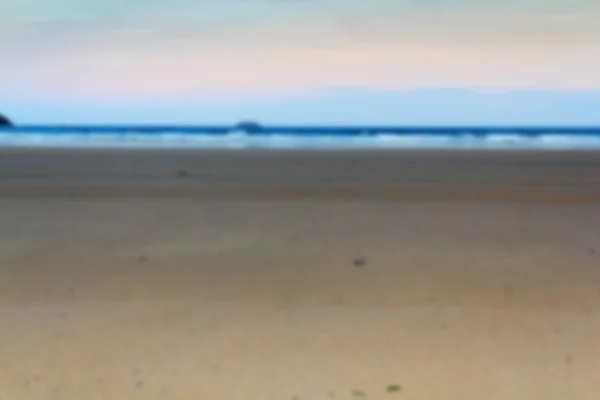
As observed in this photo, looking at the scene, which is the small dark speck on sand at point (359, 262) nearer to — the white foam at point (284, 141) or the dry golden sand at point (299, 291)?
the dry golden sand at point (299, 291)

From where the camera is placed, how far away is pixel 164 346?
46.2 inches

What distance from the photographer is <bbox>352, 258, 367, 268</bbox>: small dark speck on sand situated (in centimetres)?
162

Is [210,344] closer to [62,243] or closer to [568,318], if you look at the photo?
[568,318]

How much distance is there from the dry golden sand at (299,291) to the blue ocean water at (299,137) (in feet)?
6.90

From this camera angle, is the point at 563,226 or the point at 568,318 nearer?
the point at 568,318

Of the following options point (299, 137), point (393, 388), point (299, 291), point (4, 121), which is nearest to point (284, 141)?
point (299, 137)

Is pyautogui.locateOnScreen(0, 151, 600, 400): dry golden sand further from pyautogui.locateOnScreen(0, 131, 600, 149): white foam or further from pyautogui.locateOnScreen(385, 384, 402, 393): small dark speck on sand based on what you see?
pyautogui.locateOnScreen(0, 131, 600, 149): white foam

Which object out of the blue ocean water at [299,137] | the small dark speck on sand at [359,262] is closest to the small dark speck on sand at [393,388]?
the small dark speck on sand at [359,262]

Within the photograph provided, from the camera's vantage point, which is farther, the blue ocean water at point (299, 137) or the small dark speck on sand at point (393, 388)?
the blue ocean water at point (299, 137)

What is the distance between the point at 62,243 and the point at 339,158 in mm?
2028

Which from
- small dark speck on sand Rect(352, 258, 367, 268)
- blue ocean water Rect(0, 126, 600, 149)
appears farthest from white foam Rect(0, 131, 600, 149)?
small dark speck on sand Rect(352, 258, 367, 268)

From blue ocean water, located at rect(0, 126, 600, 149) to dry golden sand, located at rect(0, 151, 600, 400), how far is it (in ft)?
6.90

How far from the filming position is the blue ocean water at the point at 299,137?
4.76 metres

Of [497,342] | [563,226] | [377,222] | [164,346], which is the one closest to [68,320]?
[164,346]
